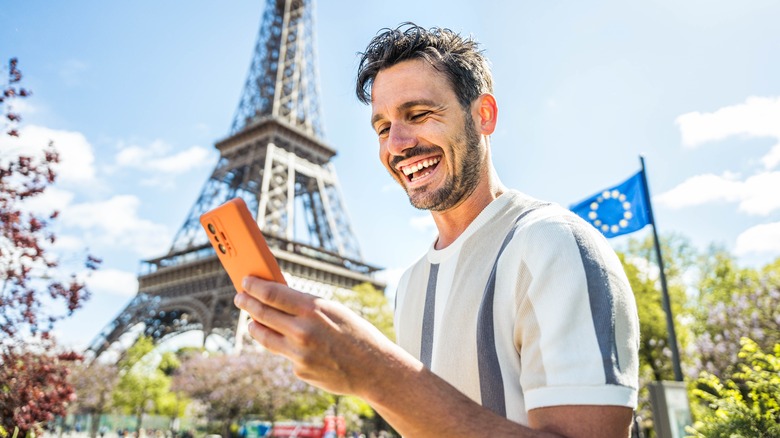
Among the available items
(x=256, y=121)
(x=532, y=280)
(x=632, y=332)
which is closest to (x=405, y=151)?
(x=532, y=280)

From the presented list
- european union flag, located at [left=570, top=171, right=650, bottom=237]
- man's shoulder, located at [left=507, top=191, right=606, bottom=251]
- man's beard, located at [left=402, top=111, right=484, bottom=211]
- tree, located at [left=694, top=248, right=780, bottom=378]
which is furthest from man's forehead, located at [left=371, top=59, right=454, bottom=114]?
tree, located at [left=694, top=248, right=780, bottom=378]

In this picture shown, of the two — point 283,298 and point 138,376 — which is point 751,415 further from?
point 138,376

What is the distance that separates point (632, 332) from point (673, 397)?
6.46 m

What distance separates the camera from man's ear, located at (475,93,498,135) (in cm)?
164

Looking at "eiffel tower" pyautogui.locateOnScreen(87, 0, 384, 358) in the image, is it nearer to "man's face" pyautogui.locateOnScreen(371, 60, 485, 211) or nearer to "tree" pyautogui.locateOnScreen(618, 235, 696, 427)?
"tree" pyautogui.locateOnScreen(618, 235, 696, 427)

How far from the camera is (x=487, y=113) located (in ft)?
5.51

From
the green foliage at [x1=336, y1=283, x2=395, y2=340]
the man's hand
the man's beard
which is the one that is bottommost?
the man's hand

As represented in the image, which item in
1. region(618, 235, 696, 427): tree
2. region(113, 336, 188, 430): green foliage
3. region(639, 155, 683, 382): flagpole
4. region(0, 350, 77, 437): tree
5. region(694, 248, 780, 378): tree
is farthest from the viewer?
region(113, 336, 188, 430): green foliage

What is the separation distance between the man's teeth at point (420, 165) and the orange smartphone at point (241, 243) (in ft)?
2.42

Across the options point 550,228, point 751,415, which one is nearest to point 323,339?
point 550,228

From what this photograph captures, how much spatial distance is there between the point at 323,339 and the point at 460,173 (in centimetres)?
87

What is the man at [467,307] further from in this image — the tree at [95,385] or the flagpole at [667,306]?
the tree at [95,385]

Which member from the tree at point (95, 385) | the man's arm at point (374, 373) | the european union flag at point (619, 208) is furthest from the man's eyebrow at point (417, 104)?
the tree at point (95, 385)

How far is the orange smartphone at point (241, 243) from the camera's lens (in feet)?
3.18
